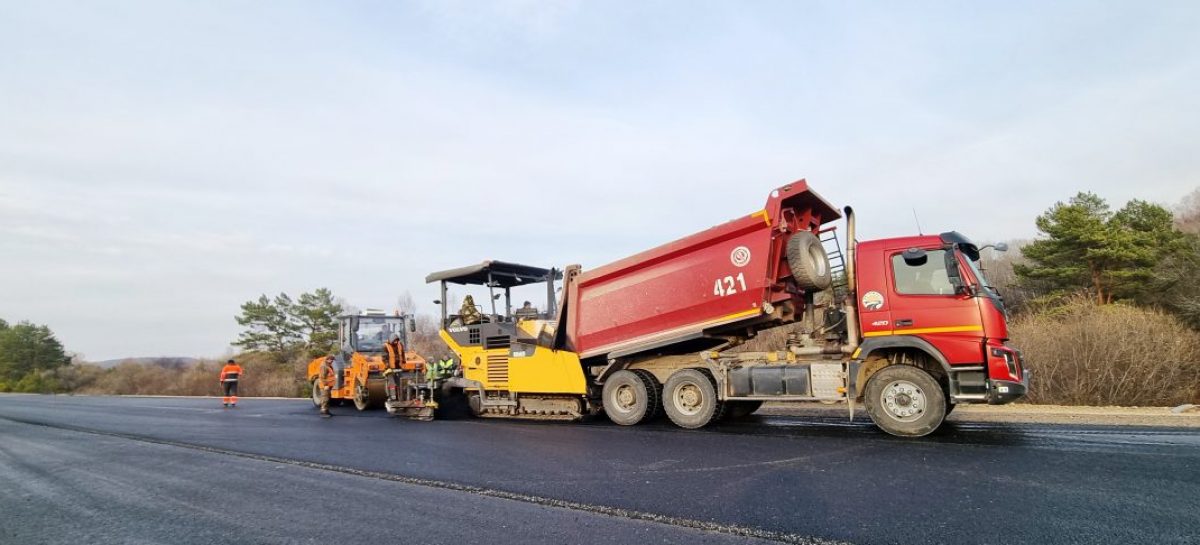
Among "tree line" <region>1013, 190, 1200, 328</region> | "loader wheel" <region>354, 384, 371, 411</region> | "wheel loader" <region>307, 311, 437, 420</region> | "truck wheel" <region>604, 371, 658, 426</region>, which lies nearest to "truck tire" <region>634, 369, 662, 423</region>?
"truck wheel" <region>604, 371, 658, 426</region>

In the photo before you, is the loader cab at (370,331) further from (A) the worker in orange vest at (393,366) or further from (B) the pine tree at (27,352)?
(B) the pine tree at (27,352)

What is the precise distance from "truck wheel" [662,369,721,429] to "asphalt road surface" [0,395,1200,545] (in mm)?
442

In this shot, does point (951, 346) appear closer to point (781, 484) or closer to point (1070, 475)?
point (1070, 475)

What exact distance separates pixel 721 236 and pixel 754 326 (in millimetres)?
1267

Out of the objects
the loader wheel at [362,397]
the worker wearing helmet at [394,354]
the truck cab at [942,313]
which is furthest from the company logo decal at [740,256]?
the loader wheel at [362,397]

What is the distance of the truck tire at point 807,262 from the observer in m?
7.45

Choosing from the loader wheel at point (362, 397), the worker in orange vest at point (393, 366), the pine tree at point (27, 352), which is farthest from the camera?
the pine tree at point (27, 352)

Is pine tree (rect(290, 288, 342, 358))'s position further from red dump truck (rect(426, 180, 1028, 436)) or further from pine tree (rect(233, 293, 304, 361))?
red dump truck (rect(426, 180, 1028, 436))

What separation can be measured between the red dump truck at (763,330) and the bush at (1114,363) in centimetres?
787

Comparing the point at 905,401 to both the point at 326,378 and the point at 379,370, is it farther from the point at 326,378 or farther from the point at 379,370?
the point at 326,378

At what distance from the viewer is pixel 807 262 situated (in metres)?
7.48

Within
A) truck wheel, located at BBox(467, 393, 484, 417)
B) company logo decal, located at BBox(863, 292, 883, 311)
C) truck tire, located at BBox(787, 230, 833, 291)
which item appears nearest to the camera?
company logo decal, located at BBox(863, 292, 883, 311)

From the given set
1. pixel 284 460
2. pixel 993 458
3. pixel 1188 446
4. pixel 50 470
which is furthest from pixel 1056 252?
pixel 50 470

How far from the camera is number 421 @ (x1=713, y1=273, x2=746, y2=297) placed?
7.48 m
